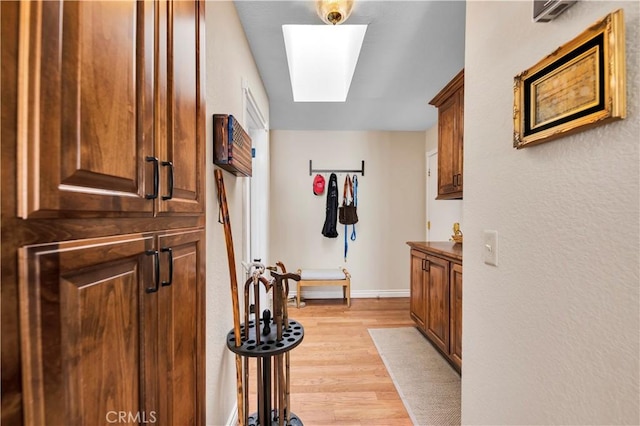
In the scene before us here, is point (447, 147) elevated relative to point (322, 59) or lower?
lower

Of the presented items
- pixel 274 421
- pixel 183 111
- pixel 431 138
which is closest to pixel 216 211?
pixel 183 111

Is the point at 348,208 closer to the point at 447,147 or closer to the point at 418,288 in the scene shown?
the point at 418,288

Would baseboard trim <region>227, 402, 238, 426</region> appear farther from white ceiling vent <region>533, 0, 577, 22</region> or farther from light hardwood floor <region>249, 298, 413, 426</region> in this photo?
white ceiling vent <region>533, 0, 577, 22</region>

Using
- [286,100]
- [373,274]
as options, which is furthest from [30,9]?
[373,274]

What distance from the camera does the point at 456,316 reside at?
2045 mm

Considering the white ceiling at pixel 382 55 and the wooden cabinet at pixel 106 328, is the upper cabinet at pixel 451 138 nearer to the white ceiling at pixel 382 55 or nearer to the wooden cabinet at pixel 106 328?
the white ceiling at pixel 382 55

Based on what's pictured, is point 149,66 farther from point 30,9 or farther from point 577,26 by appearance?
point 577,26

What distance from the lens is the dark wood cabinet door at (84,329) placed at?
1.34ft

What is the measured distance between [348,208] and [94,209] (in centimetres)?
345

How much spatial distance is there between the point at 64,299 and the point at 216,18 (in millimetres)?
1353

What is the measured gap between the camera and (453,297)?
2076 millimetres

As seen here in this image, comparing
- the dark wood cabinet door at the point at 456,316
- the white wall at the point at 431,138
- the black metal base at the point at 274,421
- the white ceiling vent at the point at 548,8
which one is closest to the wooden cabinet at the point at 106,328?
the black metal base at the point at 274,421

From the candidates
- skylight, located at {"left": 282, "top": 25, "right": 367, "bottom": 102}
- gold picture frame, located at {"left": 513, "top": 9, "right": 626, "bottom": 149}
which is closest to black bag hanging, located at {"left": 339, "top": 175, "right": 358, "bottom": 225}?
skylight, located at {"left": 282, "top": 25, "right": 367, "bottom": 102}

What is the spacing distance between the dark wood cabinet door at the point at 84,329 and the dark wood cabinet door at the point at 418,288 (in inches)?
94.8
